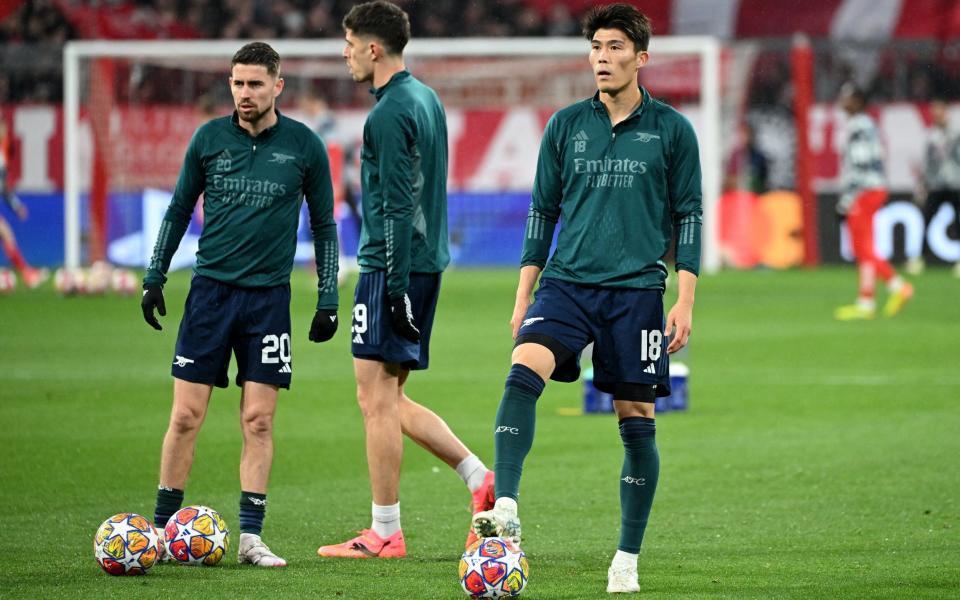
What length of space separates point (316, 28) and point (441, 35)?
2.36 metres

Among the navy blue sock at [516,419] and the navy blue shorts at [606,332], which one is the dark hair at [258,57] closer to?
the navy blue shorts at [606,332]

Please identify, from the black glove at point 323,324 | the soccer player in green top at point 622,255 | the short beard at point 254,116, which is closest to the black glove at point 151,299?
the black glove at point 323,324

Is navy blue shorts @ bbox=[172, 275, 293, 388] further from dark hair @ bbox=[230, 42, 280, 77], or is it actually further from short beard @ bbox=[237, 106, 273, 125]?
dark hair @ bbox=[230, 42, 280, 77]

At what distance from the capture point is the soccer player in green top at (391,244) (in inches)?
262

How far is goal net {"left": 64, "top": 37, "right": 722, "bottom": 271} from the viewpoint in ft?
79.7

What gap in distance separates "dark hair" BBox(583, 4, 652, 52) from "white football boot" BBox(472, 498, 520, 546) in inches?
67.8

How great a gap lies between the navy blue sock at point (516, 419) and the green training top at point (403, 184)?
0.99 meters

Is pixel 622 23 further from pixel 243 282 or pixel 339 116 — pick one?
pixel 339 116

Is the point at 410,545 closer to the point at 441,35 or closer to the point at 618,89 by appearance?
the point at 618,89

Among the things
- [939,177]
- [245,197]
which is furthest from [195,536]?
[939,177]

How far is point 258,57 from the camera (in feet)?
21.8

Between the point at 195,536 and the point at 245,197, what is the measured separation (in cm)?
135

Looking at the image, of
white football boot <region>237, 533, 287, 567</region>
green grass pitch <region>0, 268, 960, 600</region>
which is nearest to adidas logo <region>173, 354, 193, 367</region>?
white football boot <region>237, 533, 287, 567</region>

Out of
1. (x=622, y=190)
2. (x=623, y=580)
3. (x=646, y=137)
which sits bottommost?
(x=623, y=580)
